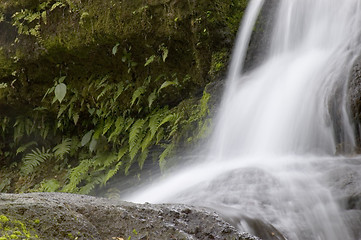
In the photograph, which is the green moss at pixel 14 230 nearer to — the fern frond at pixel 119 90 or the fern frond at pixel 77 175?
the fern frond at pixel 77 175

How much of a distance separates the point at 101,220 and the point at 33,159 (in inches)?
227

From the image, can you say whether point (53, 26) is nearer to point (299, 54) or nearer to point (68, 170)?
point (68, 170)

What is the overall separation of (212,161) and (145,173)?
132 cm

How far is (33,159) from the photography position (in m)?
6.99

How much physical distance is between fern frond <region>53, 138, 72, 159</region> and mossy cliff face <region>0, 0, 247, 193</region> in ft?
0.06

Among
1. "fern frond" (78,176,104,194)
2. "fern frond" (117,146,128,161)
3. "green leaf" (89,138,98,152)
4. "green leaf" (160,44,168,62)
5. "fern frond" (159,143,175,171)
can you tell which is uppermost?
"green leaf" (160,44,168,62)

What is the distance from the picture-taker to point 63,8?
6.15 meters

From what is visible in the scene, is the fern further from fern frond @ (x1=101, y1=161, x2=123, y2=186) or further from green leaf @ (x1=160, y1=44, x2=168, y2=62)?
green leaf @ (x1=160, y1=44, x2=168, y2=62)

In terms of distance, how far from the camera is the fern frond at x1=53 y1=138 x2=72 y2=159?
6.80 metres

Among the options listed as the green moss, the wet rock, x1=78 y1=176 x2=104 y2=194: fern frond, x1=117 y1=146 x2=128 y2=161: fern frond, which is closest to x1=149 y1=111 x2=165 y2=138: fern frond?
x1=117 y1=146 x2=128 y2=161: fern frond

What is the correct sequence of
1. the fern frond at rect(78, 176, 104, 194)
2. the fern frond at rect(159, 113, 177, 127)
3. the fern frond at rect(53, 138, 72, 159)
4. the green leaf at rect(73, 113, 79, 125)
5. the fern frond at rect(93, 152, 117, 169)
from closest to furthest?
the fern frond at rect(159, 113, 177, 127) → the fern frond at rect(78, 176, 104, 194) → the fern frond at rect(93, 152, 117, 169) → the green leaf at rect(73, 113, 79, 125) → the fern frond at rect(53, 138, 72, 159)

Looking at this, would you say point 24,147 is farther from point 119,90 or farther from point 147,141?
point 147,141

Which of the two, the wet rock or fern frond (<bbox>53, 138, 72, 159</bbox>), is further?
fern frond (<bbox>53, 138, 72, 159</bbox>)

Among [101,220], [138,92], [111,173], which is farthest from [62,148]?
[101,220]
